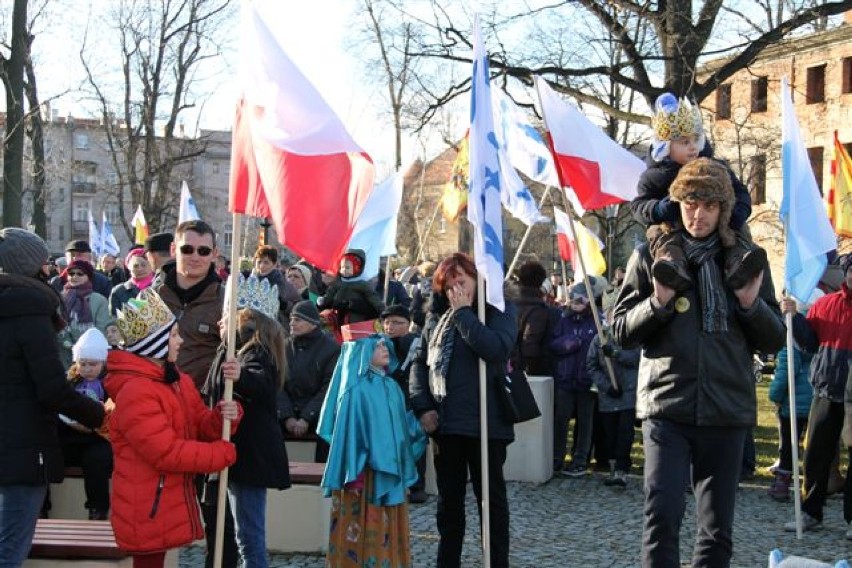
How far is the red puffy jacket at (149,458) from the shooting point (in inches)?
186

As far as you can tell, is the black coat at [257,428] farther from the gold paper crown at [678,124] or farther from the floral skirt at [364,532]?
the gold paper crown at [678,124]

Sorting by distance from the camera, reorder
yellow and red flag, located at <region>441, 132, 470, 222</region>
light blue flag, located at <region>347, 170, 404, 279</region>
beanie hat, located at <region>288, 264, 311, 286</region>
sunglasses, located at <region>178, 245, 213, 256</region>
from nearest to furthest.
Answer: sunglasses, located at <region>178, 245, 213, 256</region>, light blue flag, located at <region>347, 170, 404, 279</region>, yellow and red flag, located at <region>441, 132, 470, 222</region>, beanie hat, located at <region>288, 264, 311, 286</region>

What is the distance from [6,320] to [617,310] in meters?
2.78

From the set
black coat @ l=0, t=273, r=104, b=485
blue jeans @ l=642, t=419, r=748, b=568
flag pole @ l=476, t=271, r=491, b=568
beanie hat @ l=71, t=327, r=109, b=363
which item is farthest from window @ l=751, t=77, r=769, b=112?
black coat @ l=0, t=273, r=104, b=485

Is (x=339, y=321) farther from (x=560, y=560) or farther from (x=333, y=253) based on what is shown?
(x=333, y=253)

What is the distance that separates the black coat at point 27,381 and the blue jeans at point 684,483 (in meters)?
2.67

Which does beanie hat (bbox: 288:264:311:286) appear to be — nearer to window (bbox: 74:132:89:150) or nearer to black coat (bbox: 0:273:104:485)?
black coat (bbox: 0:273:104:485)

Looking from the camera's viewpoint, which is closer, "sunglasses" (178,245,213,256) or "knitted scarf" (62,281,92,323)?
"sunglasses" (178,245,213,256)

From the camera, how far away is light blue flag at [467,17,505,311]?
244 inches

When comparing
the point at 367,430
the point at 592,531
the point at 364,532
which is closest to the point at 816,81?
the point at 592,531

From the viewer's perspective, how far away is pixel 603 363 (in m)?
9.94

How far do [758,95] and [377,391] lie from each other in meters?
44.4

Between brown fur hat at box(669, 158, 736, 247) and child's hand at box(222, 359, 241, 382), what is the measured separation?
7.11 feet

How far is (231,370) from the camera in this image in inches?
198
